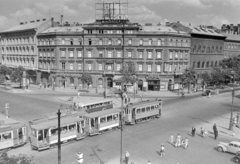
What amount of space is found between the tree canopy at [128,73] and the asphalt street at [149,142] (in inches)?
651

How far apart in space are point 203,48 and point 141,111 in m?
46.9

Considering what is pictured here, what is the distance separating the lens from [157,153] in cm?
2456

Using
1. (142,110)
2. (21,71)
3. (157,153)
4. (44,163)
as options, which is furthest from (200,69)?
(44,163)

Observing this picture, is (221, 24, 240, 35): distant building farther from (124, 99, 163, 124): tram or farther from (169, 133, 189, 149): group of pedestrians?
(169, 133, 189, 149): group of pedestrians

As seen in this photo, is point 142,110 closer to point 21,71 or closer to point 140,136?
point 140,136

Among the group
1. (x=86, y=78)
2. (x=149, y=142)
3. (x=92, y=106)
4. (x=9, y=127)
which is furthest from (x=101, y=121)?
(x=86, y=78)

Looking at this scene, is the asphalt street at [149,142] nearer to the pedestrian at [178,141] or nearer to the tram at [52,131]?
the pedestrian at [178,141]

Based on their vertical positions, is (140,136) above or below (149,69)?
below

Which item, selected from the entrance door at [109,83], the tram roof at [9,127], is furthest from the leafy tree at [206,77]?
the tram roof at [9,127]

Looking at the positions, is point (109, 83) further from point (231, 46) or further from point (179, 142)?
point (231, 46)

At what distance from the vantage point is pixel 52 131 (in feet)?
83.7

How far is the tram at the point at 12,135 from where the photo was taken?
80.2ft

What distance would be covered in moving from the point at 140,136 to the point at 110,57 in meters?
37.9

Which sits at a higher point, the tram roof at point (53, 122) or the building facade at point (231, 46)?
the building facade at point (231, 46)
